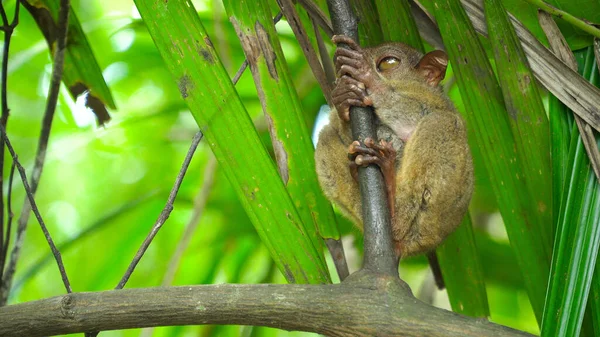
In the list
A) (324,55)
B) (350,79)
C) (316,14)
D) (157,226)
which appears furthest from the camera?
(324,55)

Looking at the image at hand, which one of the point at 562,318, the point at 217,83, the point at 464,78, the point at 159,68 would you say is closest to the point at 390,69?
the point at 464,78

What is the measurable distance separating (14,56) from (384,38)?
10.0 feet

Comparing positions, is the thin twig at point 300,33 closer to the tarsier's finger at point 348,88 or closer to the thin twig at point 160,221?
the tarsier's finger at point 348,88

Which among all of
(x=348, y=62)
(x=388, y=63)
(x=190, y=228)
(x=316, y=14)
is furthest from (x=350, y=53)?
(x=190, y=228)

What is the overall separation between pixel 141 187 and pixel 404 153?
8.04 feet

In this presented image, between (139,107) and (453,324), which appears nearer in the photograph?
(453,324)

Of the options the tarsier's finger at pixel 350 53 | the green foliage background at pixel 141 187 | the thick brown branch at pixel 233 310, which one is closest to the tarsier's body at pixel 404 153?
the tarsier's finger at pixel 350 53

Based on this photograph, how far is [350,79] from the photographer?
268cm

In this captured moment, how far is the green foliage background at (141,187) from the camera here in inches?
168

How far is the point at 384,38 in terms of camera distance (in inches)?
115

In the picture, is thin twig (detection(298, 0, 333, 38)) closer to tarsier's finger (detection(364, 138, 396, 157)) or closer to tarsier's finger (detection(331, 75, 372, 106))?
tarsier's finger (detection(331, 75, 372, 106))

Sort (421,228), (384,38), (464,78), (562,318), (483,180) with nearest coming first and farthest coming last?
(562,318)
(464,78)
(421,228)
(384,38)
(483,180)

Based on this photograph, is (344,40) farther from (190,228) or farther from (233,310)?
(190,228)

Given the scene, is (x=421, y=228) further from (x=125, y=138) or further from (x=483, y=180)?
(x=125, y=138)
